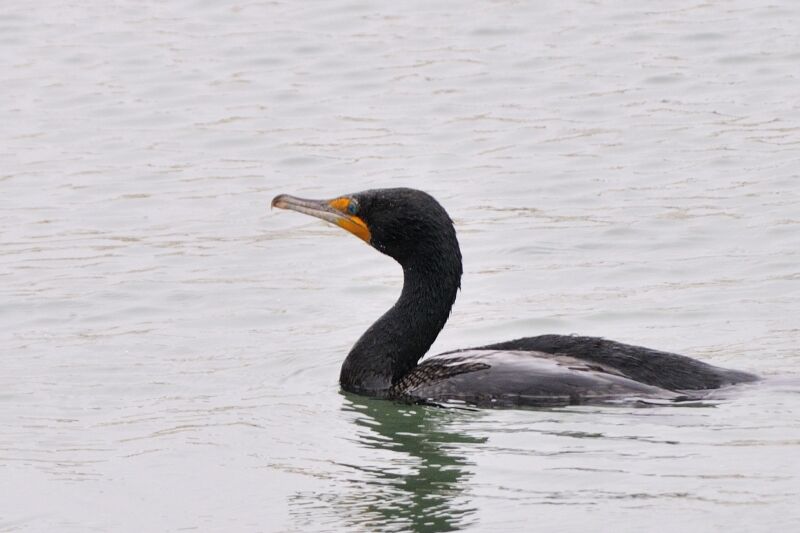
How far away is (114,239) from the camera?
13625 millimetres

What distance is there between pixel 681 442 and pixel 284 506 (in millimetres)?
1914

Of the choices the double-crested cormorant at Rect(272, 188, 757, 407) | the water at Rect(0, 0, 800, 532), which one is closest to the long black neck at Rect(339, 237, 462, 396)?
the double-crested cormorant at Rect(272, 188, 757, 407)

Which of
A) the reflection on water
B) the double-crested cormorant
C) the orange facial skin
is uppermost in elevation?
the orange facial skin

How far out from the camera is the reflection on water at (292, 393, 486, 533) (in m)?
7.48

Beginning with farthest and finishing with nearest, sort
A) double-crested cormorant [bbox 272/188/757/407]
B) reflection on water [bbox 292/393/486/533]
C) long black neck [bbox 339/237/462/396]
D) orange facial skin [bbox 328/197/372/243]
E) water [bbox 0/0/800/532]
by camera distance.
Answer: orange facial skin [bbox 328/197/372/243], long black neck [bbox 339/237/462/396], double-crested cormorant [bbox 272/188/757/407], water [bbox 0/0/800/532], reflection on water [bbox 292/393/486/533]

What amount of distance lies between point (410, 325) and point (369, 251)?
3.48 metres

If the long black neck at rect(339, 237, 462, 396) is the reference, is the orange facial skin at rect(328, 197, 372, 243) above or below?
above

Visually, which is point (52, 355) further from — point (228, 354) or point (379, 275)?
point (379, 275)

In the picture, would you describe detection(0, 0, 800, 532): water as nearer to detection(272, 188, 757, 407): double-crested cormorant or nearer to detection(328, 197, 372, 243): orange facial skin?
detection(272, 188, 757, 407): double-crested cormorant

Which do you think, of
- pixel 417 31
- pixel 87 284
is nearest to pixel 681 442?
pixel 87 284

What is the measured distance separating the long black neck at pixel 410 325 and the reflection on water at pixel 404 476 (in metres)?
0.22

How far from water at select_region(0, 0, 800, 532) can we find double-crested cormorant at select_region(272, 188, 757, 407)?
18 centimetres

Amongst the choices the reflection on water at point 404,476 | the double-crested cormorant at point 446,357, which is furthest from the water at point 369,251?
the double-crested cormorant at point 446,357

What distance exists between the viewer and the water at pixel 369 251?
7.99m
